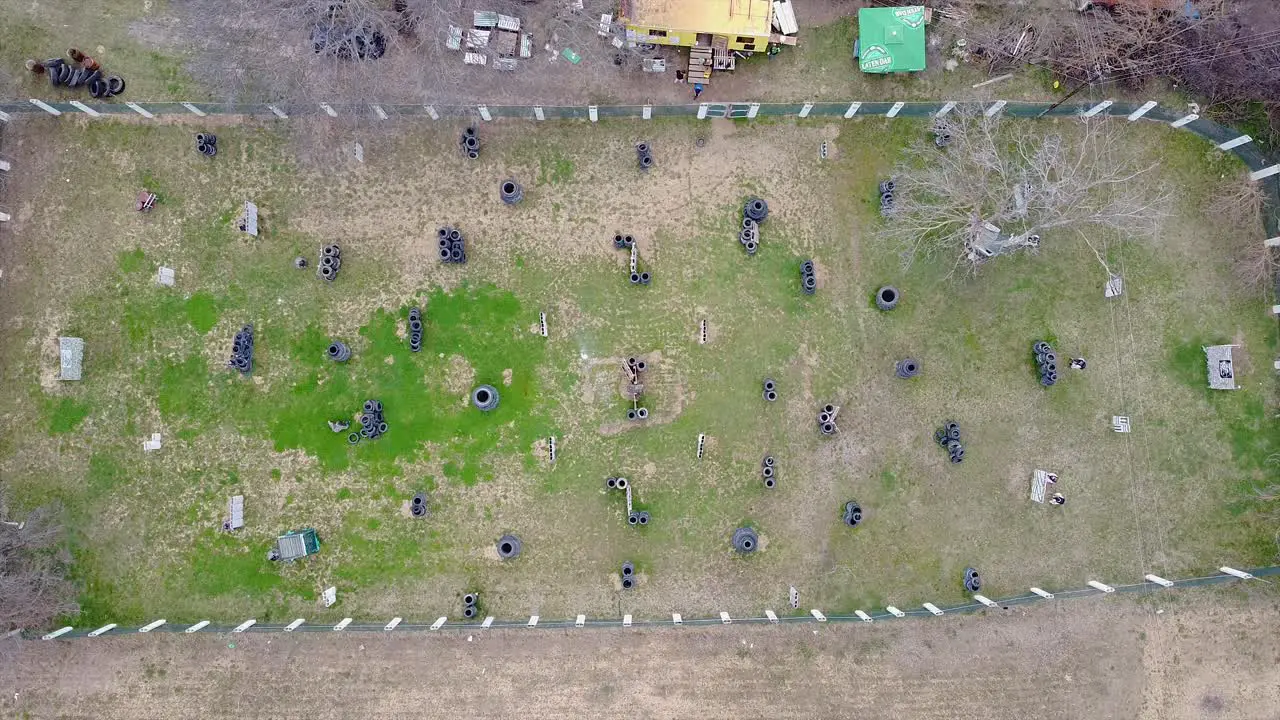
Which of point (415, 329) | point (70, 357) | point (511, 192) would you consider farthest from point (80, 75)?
point (511, 192)

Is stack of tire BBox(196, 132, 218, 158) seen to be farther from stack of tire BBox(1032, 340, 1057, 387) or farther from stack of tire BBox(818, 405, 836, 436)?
stack of tire BBox(1032, 340, 1057, 387)

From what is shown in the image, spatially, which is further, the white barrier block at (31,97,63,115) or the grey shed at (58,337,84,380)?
the white barrier block at (31,97,63,115)

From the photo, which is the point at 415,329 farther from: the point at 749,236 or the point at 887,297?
the point at 887,297

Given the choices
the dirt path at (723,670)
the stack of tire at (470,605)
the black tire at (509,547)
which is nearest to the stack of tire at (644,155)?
the black tire at (509,547)

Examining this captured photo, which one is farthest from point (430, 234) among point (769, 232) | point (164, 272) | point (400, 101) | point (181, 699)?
point (181, 699)

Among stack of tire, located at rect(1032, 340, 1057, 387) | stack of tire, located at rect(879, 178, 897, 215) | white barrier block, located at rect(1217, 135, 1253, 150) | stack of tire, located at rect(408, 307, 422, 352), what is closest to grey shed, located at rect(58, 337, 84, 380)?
stack of tire, located at rect(408, 307, 422, 352)

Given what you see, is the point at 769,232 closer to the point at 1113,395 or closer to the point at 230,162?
the point at 1113,395
